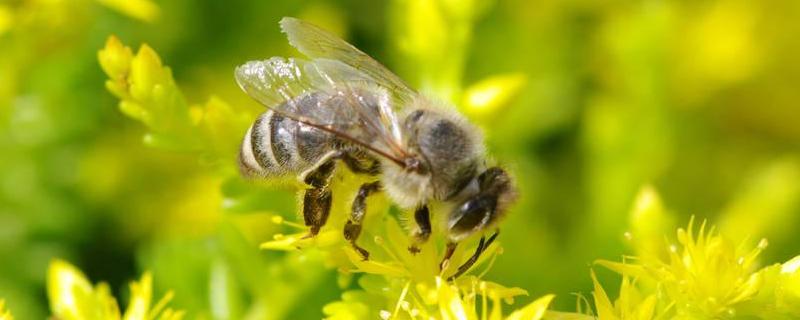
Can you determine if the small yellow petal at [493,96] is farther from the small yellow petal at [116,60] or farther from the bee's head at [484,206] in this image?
the small yellow petal at [116,60]

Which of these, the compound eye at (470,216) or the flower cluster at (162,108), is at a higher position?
the flower cluster at (162,108)

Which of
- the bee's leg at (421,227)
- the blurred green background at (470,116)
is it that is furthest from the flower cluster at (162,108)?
the bee's leg at (421,227)

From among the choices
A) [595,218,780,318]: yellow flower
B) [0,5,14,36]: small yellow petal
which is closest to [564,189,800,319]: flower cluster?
[595,218,780,318]: yellow flower

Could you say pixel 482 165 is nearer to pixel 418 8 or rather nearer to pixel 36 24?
pixel 418 8

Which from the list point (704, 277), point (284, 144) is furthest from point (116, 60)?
point (704, 277)

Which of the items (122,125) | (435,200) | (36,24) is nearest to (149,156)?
(122,125)

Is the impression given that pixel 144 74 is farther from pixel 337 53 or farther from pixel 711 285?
pixel 711 285

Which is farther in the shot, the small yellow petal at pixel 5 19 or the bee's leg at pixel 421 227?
the small yellow petal at pixel 5 19

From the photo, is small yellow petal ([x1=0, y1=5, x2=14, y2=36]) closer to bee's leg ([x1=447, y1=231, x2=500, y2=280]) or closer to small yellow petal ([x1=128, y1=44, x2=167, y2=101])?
small yellow petal ([x1=128, y1=44, x2=167, y2=101])

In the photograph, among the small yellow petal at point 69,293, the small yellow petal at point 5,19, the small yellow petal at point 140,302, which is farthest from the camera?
the small yellow petal at point 5,19
